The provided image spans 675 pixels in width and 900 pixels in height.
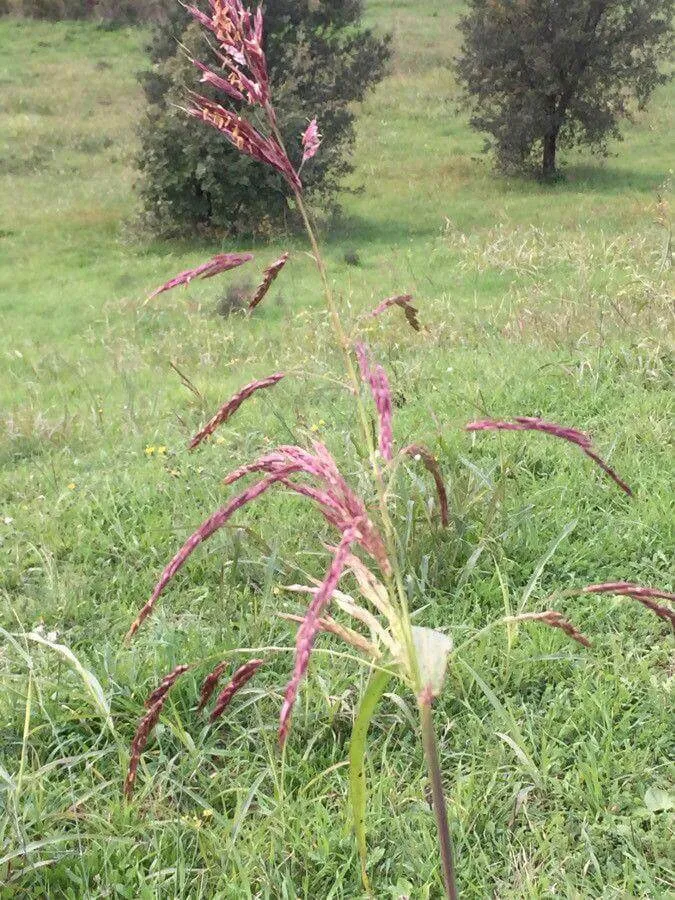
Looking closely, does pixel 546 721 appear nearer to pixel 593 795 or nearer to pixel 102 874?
pixel 593 795

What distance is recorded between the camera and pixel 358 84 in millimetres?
16750

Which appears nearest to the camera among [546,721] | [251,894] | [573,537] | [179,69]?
[251,894]

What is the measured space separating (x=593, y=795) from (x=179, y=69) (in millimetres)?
14505

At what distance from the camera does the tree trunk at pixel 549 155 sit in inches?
709

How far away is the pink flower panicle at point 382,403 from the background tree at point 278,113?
13675 mm

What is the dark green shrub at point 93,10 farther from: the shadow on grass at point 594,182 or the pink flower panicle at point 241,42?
the pink flower panicle at point 241,42

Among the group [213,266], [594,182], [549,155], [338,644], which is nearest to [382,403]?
[213,266]

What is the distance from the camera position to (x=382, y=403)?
3.37 feet

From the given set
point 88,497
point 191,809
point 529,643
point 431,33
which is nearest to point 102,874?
point 191,809

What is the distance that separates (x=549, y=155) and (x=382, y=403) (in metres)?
18.8

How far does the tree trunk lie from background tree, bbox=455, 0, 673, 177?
0.9 inches

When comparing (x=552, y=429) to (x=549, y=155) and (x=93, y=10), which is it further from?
(x=93, y=10)

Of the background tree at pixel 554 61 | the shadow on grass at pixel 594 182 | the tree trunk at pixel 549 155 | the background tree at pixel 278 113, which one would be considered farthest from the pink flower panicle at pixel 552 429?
the tree trunk at pixel 549 155

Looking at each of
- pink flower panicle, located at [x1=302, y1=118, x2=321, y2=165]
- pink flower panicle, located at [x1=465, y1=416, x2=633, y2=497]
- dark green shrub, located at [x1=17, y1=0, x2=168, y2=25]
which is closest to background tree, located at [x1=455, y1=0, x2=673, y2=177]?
dark green shrub, located at [x1=17, y1=0, x2=168, y2=25]
